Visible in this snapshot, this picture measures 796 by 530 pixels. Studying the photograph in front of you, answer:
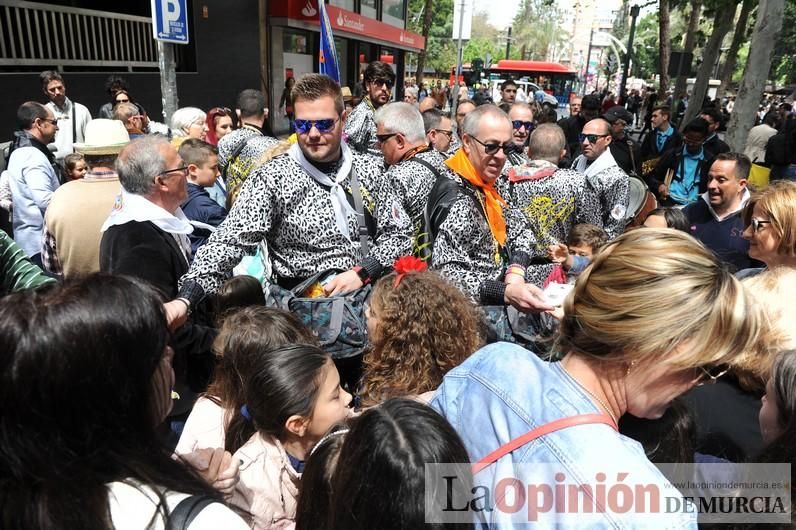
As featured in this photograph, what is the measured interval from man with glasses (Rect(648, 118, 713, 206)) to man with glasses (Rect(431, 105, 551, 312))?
12.7 feet

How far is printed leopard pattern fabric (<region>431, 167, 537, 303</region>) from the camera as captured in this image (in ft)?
8.80

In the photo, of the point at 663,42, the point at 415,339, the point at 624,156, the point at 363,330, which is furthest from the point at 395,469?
the point at 663,42

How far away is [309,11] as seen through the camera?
48.1ft

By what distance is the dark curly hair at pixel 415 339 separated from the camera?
83.0 inches

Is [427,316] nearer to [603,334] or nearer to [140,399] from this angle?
[603,334]

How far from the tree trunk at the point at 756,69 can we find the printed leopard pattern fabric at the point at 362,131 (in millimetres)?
5398

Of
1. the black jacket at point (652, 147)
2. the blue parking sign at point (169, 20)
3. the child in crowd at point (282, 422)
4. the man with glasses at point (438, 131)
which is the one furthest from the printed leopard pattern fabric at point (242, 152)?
the black jacket at point (652, 147)

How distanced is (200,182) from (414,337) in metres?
2.48

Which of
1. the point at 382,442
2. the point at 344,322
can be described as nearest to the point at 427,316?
the point at 344,322

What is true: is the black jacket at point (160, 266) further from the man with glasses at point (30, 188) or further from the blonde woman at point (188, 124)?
the blonde woman at point (188, 124)

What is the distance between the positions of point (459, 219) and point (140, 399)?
186 cm

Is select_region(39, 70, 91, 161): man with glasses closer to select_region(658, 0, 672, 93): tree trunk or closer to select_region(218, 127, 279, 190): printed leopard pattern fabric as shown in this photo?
select_region(218, 127, 279, 190): printed leopard pattern fabric

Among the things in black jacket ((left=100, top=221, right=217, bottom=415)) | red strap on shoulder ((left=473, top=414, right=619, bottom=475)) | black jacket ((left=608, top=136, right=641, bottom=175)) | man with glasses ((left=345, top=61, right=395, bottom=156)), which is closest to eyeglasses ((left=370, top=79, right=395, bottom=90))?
man with glasses ((left=345, top=61, right=395, bottom=156))

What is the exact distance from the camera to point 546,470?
40.7 inches
